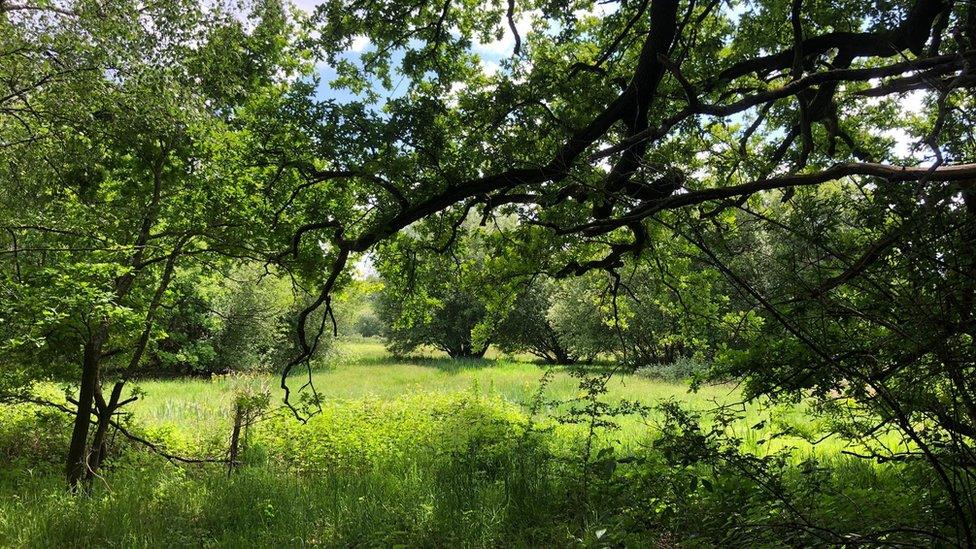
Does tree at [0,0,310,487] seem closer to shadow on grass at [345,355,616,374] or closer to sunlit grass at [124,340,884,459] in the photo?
sunlit grass at [124,340,884,459]

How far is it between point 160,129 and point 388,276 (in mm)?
3584

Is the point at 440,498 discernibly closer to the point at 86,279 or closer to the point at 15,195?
the point at 86,279

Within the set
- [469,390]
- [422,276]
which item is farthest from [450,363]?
[422,276]

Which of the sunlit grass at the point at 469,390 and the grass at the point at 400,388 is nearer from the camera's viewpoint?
the sunlit grass at the point at 469,390

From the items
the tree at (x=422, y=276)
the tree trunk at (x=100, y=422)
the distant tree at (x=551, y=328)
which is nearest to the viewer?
the tree trunk at (x=100, y=422)

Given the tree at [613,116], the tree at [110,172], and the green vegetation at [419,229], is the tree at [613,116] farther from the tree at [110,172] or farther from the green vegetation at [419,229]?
the tree at [110,172]

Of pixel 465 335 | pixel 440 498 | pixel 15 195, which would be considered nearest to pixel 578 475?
pixel 440 498

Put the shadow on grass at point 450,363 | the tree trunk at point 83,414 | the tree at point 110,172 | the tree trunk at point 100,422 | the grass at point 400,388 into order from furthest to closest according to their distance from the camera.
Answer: the shadow on grass at point 450,363
the grass at point 400,388
the tree trunk at point 100,422
the tree trunk at point 83,414
the tree at point 110,172

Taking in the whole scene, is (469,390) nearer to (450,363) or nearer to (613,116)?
(613,116)

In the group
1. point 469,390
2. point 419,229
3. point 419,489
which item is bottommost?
point 419,489

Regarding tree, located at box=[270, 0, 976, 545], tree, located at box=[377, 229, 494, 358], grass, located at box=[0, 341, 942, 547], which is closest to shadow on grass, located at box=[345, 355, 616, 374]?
tree, located at box=[377, 229, 494, 358]

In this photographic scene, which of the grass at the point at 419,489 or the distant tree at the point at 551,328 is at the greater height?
the distant tree at the point at 551,328

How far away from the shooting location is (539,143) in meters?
6.12

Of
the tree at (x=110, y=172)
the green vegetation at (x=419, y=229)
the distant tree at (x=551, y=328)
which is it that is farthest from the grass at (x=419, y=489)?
the distant tree at (x=551, y=328)
